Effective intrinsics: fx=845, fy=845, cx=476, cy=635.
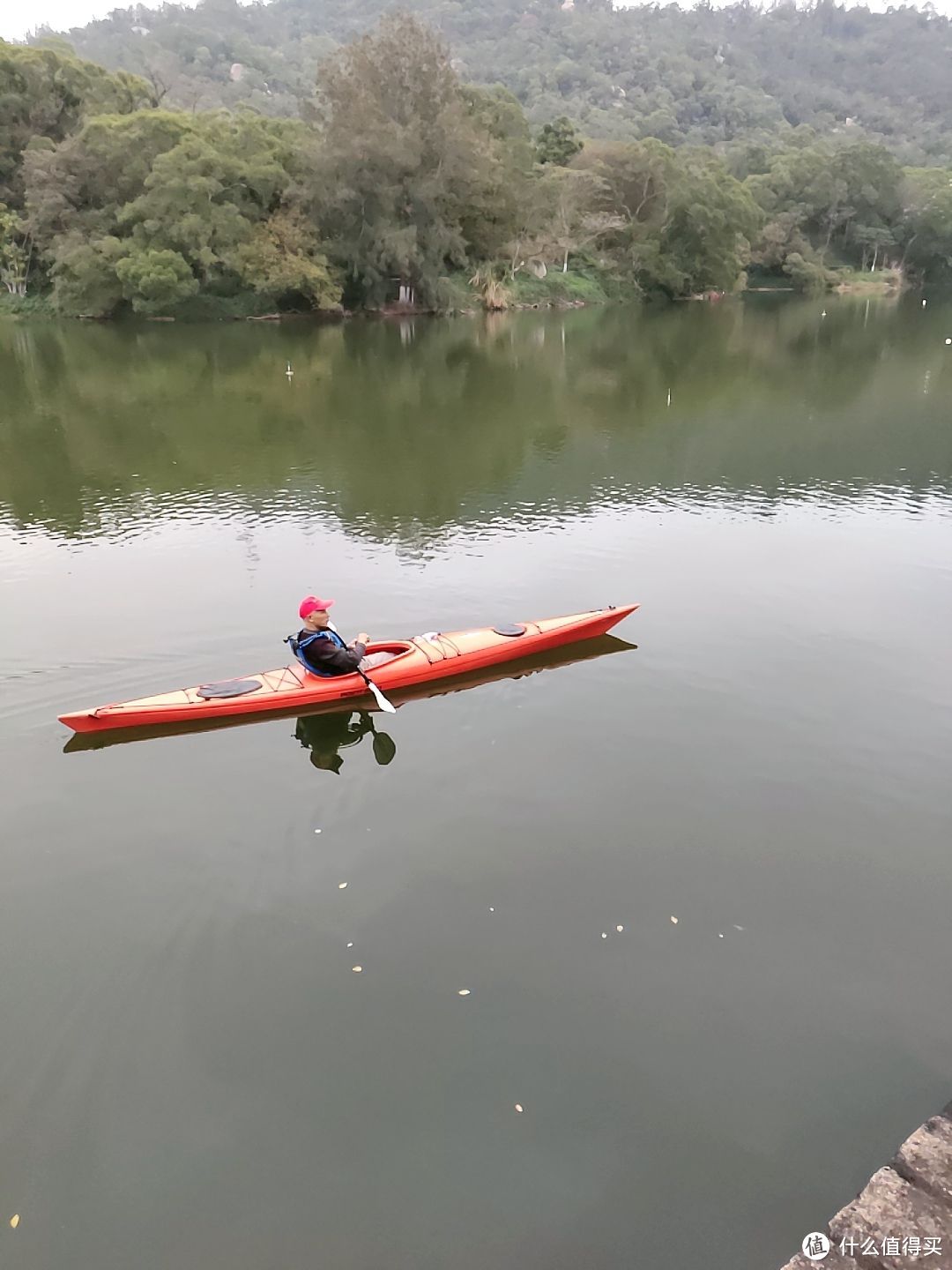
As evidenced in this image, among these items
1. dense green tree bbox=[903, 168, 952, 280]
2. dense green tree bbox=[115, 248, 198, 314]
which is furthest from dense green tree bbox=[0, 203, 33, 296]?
dense green tree bbox=[903, 168, 952, 280]

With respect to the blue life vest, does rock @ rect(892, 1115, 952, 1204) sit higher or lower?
lower

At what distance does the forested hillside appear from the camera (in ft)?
390

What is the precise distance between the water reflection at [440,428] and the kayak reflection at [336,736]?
195 inches

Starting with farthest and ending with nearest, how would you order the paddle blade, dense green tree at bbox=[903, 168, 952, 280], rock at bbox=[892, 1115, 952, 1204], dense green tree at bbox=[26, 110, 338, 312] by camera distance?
dense green tree at bbox=[903, 168, 952, 280], dense green tree at bbox=[26, 110, 338, 312], the paddle blade, rock at bbox=[892, 1115, 952, 1204]

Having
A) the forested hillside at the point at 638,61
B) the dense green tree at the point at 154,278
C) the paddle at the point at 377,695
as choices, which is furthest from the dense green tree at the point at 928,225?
the paddle at the point at 377,695

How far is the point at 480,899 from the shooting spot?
20.3 feet

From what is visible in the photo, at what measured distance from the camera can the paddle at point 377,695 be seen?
27.8ft

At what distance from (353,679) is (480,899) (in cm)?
320

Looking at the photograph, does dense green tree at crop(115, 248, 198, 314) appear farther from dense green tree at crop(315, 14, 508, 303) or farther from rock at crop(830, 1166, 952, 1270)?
rock at crop(830, 1166, 952, 1270)

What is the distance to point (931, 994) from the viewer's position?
5371 millimetres

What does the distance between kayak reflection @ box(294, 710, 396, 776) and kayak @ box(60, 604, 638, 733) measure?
0.52 ft

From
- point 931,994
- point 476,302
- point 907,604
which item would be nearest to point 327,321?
point 476,302

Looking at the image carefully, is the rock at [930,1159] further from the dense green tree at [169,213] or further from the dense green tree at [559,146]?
the dense green tree at [559,146]

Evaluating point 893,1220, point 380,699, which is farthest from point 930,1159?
point 380,699
